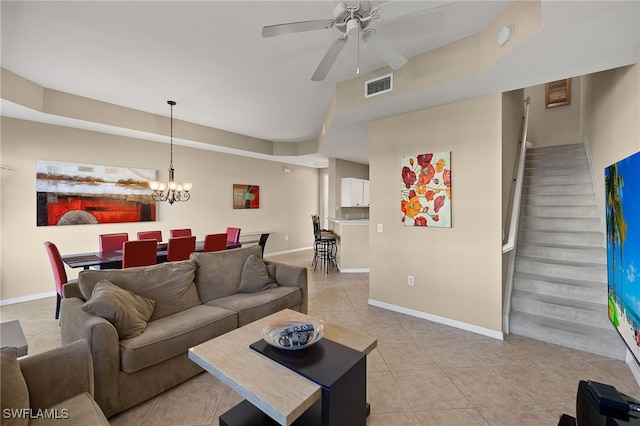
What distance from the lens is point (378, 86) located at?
313 centimetres

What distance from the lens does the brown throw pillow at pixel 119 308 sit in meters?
1.89

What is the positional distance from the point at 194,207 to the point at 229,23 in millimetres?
4453

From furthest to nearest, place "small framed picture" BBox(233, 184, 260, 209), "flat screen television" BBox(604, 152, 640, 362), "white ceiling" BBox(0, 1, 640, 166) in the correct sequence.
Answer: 1. "small framed picture" BBox(233, 184, 260, 209)
2. "white ceiling" BBox(0, 1, 640, 166)
3. "flat screen television" BBox(604, 152, 640, 362)

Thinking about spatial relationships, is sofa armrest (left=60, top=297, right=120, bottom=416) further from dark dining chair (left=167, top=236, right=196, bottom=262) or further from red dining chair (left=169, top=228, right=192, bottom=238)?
red dining chair (left=169, top=228, right=192, bottom=238)

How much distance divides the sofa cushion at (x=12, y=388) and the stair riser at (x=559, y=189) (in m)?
5.64

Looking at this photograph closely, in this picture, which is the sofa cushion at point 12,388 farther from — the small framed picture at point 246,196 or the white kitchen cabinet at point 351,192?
the white kitchen cabinet at point 351,192

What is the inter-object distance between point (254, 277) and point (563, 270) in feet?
11.9

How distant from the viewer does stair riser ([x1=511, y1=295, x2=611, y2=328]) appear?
106 inches

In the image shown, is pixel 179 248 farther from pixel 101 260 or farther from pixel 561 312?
pixel 561 312

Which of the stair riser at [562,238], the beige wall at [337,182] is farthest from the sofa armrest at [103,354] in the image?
the beige wall at [337,182]

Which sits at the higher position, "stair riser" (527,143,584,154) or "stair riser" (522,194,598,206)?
"stair riser" (527,143,584,154)

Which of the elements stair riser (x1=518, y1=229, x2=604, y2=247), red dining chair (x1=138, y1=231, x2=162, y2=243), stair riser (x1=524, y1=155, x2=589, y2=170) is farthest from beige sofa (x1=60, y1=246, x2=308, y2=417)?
stair riser (x1=524, y1=155, x2=589, y2=170)

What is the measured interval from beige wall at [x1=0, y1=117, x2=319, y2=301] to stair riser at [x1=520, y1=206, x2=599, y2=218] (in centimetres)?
585

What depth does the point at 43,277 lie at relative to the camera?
4.22m
